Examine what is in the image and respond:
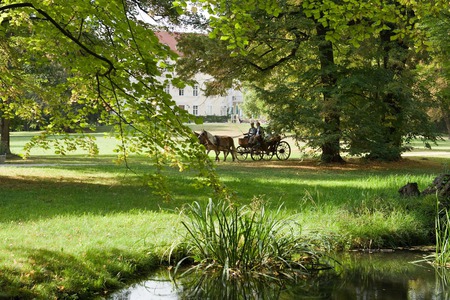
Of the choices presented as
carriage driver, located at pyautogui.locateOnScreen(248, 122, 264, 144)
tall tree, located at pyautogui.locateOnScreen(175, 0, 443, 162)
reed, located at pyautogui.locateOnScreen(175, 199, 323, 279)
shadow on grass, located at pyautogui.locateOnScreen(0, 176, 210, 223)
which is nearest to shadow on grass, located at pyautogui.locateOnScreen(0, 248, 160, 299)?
reed, located at pyautogui.locateOnScreen(175, 199, 323, 279)

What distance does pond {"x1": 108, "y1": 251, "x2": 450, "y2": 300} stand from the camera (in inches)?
245

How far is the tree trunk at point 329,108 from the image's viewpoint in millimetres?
20328

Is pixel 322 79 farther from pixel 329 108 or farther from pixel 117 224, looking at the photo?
pixel 117 224

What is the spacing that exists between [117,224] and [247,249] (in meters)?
2.63

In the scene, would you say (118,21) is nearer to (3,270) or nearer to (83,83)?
(83,83)

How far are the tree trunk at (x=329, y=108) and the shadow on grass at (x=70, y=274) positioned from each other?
13958 mm

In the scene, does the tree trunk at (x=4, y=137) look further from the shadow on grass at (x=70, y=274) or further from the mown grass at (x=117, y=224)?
the shadow on grass at (x=70, y=274)

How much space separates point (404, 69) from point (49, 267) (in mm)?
19457

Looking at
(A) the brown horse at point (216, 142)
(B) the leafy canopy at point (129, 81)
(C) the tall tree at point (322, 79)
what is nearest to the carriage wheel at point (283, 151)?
(A) the brown horse at point (216, 142)

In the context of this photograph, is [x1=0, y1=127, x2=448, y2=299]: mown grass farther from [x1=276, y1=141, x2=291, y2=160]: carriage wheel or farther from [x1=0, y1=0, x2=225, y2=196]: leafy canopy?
[x1=276, y1=141, x2=291, y2=160]: carriage wheel

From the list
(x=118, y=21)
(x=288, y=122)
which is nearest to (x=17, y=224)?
(x=118, y=21)

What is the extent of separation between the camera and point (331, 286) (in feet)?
21.8

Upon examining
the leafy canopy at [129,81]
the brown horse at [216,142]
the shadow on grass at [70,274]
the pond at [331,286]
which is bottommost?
the pond at [331,286]

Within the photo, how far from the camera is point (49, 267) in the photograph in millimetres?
6172
